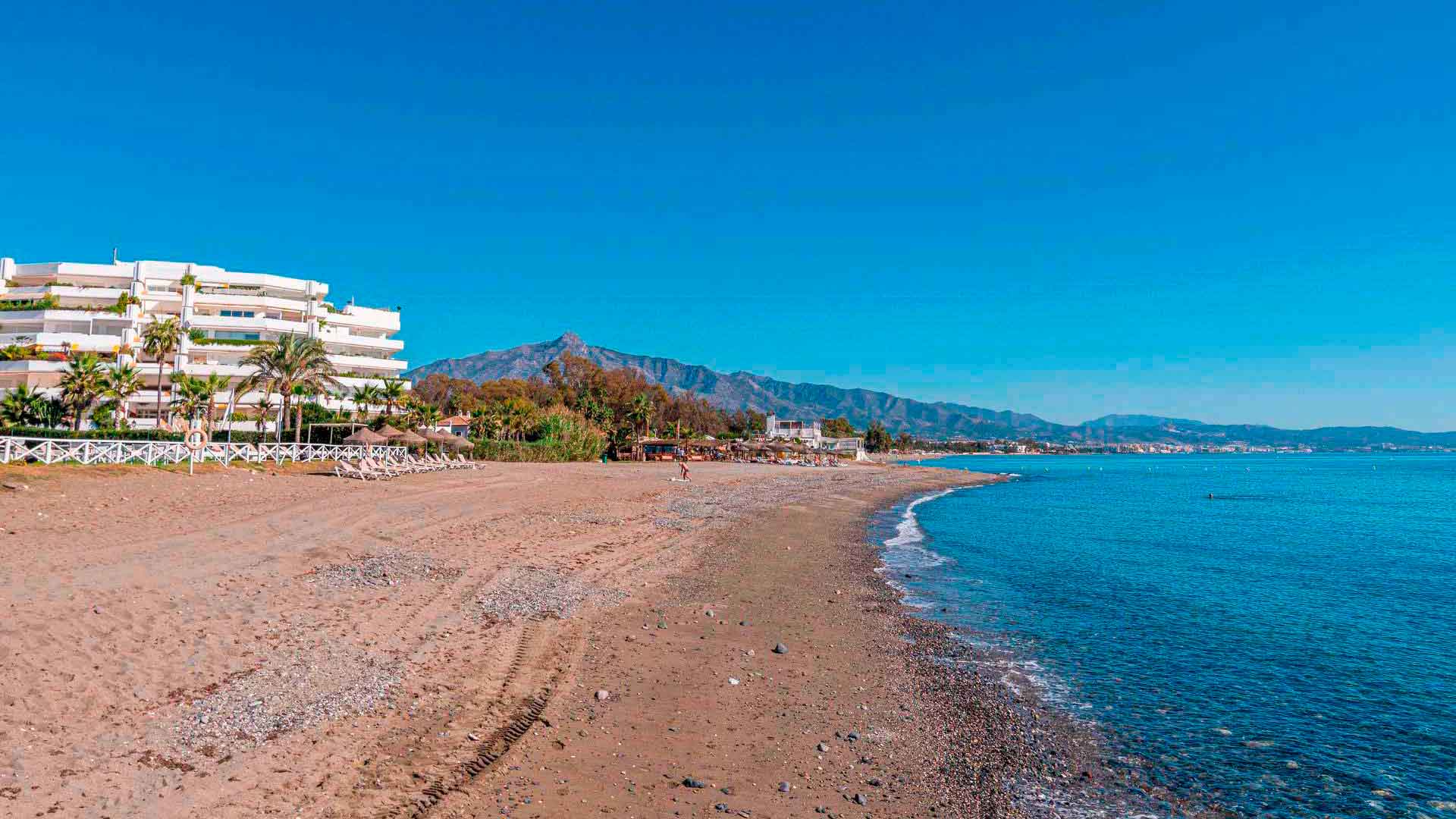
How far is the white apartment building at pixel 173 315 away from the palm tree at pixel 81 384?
8.09 m

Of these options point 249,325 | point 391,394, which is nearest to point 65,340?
point 249,325

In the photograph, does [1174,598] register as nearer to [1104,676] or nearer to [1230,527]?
[1104,676]

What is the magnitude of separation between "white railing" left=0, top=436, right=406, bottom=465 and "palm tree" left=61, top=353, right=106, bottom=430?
11613mm

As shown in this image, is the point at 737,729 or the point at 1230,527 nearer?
the point at 737,729

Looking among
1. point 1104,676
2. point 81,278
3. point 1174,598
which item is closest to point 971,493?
point 1174,598

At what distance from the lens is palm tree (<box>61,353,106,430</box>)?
39.0 meters

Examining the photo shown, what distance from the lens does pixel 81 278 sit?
55438 mm

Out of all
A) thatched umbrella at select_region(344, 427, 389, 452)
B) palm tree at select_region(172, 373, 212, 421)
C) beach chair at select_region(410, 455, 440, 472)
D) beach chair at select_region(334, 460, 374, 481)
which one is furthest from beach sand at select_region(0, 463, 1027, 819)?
palm tree at select_region(172, 373, 212, 421)

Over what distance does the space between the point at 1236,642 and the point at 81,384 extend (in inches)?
2032

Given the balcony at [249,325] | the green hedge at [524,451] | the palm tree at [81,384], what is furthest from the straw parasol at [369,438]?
the balcony at [249,325]

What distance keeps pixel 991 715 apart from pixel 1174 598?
11.1m

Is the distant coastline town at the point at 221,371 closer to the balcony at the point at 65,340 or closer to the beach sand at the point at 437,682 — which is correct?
the balcony at the point at 65,340

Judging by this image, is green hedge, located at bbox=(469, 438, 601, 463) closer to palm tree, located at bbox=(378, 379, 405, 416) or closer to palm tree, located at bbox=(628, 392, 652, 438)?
palm tree, located at bbox=(378, 379, 405, 416)

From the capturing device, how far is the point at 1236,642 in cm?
1304
